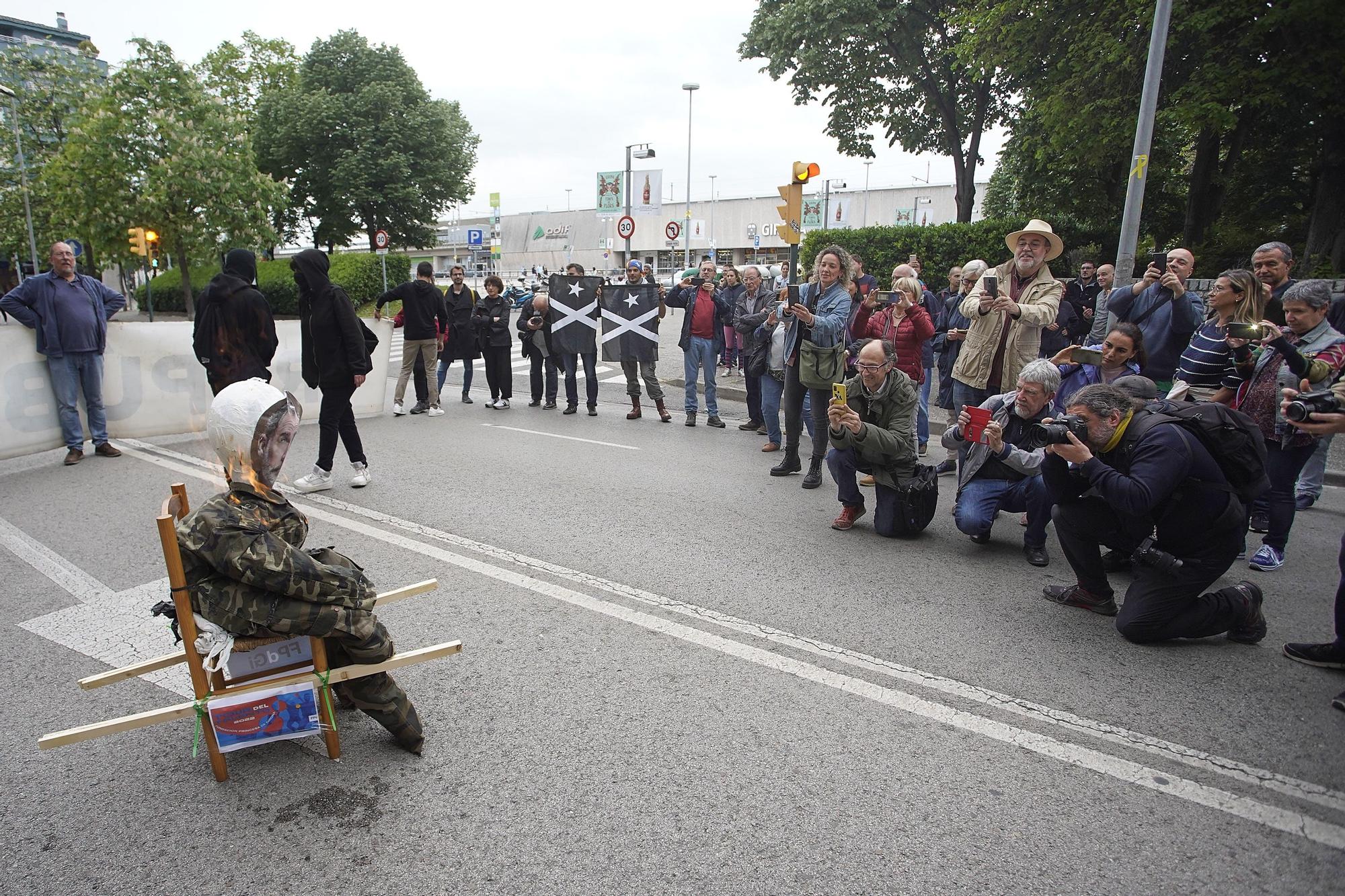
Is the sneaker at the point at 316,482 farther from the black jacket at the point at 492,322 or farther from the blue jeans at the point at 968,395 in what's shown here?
the blue jeans at the point at 968,395

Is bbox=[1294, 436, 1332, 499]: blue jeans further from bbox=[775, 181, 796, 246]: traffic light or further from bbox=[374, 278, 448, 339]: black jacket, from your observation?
bbox=[374, 278, 448, 339]: black jacket

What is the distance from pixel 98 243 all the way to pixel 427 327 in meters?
23.5

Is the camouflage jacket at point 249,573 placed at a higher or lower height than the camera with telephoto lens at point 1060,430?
lower

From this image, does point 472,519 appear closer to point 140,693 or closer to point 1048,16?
point 140,693

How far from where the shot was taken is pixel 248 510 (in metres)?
2.58

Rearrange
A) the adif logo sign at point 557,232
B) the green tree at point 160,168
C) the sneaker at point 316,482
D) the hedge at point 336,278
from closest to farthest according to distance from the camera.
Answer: the sneaker at point 316,482
the green tree at point 160,168
the hedge at point 336,278
the adif logo sign at point 557,232

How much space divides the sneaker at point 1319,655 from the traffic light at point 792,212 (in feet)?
17.0

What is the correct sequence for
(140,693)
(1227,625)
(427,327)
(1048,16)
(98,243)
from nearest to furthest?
1. (140,693)
2. (1227,625)
3. (427,327)
4. (1048,16)
5. (98,243)

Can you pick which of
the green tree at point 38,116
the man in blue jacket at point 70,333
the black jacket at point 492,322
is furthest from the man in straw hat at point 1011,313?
the green tree at point 38,116

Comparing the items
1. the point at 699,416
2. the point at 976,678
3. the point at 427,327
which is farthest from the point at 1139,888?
A: the point at 427,327

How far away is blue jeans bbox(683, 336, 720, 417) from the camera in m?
9.81

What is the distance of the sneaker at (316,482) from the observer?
6383mm

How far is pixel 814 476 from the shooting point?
6.83 meters

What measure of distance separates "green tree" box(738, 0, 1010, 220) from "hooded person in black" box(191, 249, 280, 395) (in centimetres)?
1975
